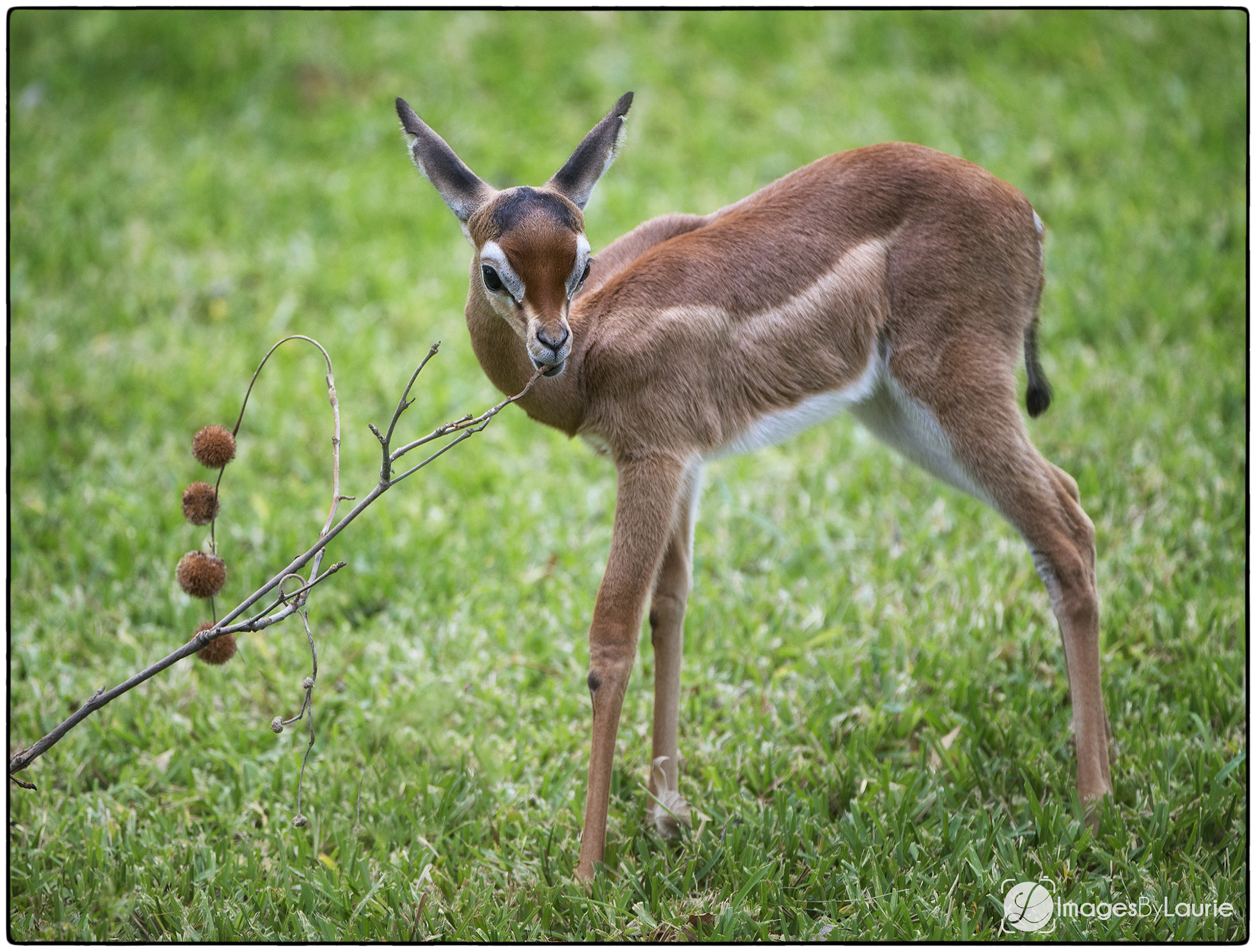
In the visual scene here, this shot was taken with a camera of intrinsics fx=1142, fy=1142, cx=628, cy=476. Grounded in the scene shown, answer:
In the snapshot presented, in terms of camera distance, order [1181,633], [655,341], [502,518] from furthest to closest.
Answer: [502,518] < [1181,633] < [655,341]

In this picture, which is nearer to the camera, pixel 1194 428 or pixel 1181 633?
pixel 1181 633

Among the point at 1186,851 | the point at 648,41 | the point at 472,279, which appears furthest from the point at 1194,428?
the point at 648,41

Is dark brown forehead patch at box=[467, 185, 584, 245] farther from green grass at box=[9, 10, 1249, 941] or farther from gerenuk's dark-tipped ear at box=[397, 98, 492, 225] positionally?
green grass at box=[9, 10, 1249, 941]

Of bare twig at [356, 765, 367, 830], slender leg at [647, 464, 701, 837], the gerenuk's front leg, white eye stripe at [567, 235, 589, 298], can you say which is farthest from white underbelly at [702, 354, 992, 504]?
bare twig at [356, 765, 367, 830]

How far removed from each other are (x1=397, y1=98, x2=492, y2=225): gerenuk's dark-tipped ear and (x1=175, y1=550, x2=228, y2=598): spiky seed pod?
1.02 m

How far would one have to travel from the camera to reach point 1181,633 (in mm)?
4020

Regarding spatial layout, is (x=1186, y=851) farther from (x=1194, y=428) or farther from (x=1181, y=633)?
(x=1194, y=428)

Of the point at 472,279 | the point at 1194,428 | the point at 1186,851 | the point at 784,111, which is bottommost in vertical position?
the point at 1186,851

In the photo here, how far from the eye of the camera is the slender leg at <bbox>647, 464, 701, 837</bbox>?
3.38 m

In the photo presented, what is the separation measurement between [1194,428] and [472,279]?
12.1 ft

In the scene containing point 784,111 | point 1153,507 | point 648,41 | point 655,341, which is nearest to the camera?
point 655,341

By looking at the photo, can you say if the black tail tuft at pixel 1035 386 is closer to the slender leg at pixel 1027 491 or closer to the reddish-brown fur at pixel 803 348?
the reddish-brown fur at pixel 803 348

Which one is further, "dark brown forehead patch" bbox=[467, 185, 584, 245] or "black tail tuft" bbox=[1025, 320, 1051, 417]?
"black tail tuft" bbox=[1025, 320, 1051, 417]

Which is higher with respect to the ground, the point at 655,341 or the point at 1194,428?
the point at 655,341
